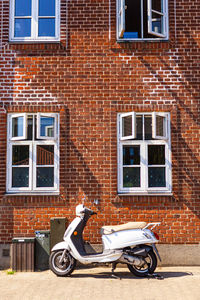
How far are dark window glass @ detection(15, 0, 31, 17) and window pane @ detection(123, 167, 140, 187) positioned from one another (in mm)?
4570

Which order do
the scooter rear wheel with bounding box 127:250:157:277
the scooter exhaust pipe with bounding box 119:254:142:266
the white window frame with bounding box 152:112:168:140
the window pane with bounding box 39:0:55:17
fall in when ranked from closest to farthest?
1. the scooter exhaust pipe with bounding box 119:254:142:266
2. the scooter rear wheel with bounding box 127:250:157:277
3. the white window frame with bounding box 152:112:168:140
4. the window pane with bounding box 39:0:55:17

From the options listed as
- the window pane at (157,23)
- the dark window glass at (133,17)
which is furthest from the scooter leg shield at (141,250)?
the window pane at (157,23)

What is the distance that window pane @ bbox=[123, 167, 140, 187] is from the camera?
336 inches

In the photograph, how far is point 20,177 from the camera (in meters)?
8.59

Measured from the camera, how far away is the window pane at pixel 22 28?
8.92 m

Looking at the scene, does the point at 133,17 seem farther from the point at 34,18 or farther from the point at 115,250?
the point at 115,250

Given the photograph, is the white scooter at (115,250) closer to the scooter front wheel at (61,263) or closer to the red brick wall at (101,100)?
the scooter front wheel at (61,263)

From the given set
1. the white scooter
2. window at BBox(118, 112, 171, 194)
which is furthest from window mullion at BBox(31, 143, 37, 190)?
window at BBox(118, 112, 171, 194)

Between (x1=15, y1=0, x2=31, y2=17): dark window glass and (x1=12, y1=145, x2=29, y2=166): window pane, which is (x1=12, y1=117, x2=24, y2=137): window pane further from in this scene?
(x1=15, y1=0, x2=31, y2=17): dark window glass

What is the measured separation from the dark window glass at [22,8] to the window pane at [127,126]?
11.6 ft

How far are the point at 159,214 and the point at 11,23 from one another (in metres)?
5.77

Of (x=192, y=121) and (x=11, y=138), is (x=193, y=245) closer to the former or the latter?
(x=192, y=121)

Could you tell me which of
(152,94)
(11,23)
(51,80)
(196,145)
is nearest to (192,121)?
(196,145)

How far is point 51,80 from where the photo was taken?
872 centimetres
